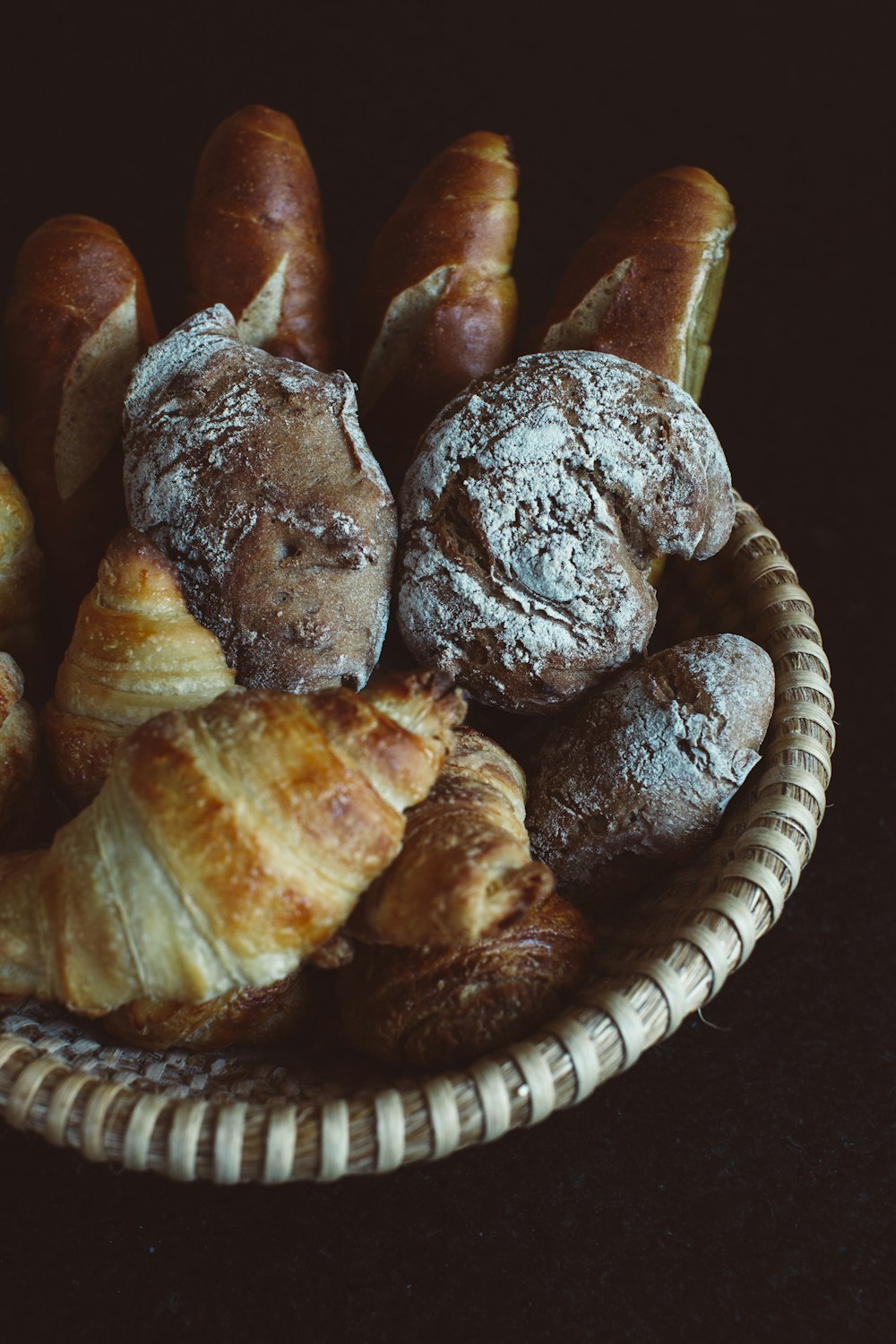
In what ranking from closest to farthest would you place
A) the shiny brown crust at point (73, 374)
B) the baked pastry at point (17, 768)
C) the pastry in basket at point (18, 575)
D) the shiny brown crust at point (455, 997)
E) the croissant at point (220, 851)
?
the croissant at point (220, 851)
the shiny brown crust at point (455, 997)
the baked pastry at point (17, 768)
the pastry in basket at point (18, 575)
the shiny brown crust at point (73, 374)

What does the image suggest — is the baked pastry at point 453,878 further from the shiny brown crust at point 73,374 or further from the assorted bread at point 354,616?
the shiny brown crust at point 73,374

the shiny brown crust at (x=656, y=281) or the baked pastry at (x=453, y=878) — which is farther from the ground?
the shiny brown crust at (x=656, y=281)

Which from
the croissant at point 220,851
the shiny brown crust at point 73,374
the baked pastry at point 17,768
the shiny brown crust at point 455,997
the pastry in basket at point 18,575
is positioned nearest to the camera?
the croissant at point 220,851

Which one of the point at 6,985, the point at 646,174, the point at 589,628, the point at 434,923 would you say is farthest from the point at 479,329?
the point at 6,985

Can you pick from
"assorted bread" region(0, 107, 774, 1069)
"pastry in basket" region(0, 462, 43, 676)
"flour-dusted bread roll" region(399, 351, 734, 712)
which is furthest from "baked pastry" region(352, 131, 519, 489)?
"pastry in basket" region(0, 462, 43, 676)

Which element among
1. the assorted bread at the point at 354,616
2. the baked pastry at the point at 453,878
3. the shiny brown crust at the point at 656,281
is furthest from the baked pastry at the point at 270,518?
the shiny brown crust at the point at 656,281

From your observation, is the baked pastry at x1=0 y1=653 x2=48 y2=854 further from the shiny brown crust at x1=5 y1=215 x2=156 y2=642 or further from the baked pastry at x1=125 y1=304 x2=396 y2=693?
the shiny brown crust at x1=5 y1=215 x2=156 y2=642

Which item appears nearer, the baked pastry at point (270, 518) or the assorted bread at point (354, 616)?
the assorted bread at point (354, 616)

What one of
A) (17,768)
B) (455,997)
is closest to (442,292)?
(17,768)
